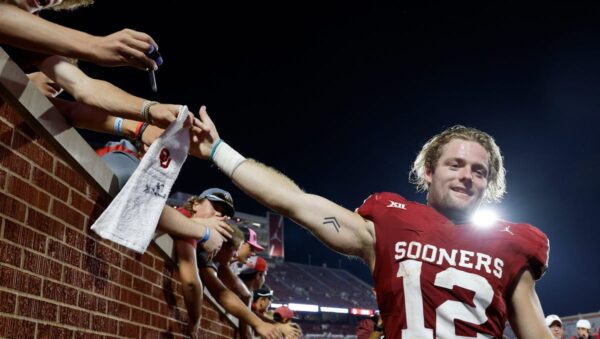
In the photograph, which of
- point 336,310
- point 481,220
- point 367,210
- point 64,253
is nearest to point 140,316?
point 64,253

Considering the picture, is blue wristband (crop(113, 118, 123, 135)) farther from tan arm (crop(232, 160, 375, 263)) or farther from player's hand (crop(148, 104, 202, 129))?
tan arm (crop(232, 160, 375, 263))

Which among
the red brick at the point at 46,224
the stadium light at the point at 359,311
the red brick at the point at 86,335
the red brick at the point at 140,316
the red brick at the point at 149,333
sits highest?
the stadium light at the point at 359,311

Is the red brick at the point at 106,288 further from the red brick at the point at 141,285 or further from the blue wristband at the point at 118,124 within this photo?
the blue wristband at the point at 118,124

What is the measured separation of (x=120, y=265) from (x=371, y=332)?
682 cm

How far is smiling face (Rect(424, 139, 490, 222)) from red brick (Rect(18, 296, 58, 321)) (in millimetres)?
1926

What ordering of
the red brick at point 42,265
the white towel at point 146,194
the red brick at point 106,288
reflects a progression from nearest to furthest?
the red brick at point 42,265, the white towel at point 146,194, the red brick at point 106,288

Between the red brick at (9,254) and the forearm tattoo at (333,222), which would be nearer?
the red brick at (9,254)

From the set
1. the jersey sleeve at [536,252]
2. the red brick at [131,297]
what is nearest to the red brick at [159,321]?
the red brick at [131,297]

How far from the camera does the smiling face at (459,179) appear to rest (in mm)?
2777

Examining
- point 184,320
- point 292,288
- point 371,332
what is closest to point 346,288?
point 292,288

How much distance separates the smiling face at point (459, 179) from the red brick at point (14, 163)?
1.93 meters

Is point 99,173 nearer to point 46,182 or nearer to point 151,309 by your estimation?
point 46,182

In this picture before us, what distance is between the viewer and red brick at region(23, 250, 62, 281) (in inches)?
94.1

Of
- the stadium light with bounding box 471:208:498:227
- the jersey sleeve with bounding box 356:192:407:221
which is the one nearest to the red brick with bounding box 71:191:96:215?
the jersey sleeve with bounding box 356:192:407:221
